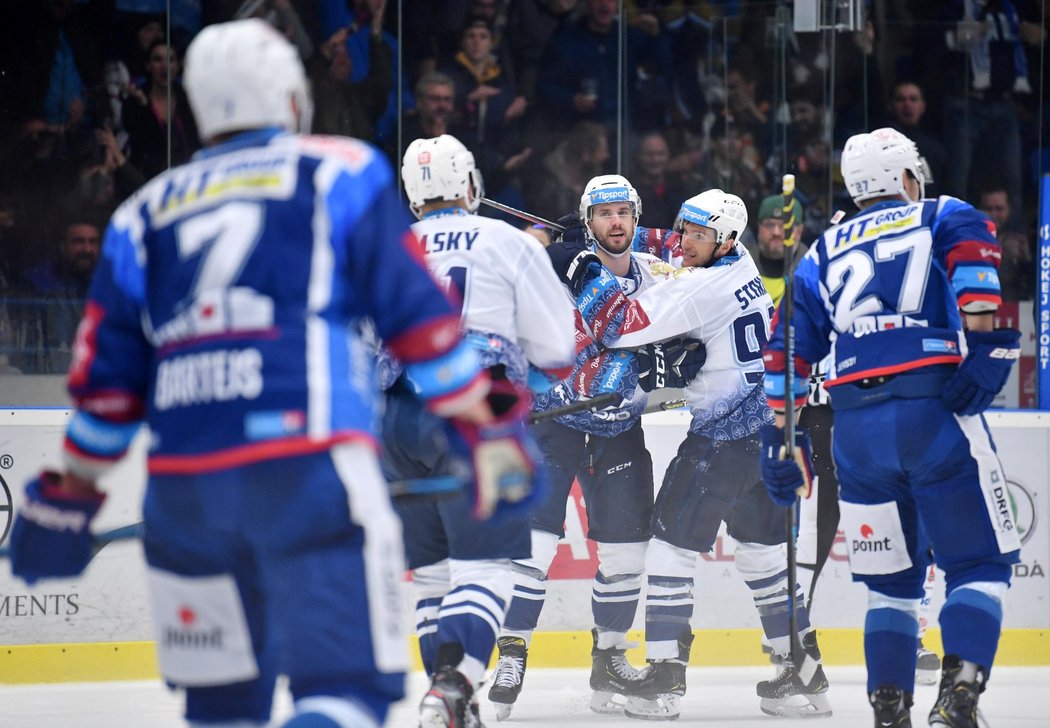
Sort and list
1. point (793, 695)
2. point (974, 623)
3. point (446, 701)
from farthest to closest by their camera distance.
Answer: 1. point (793, 695)
2. point (974, 623)
3. point (446, 701)

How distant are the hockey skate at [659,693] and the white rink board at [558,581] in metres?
0.99

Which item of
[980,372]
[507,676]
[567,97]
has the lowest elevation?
[507,676]

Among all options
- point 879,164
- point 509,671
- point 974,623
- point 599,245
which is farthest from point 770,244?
point 974,623

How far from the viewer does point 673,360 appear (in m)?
5.34

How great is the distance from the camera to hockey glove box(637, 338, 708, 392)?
17.5 ft

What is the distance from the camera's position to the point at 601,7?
333 inches

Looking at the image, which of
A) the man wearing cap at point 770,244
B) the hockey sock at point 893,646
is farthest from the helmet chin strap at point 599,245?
the man wearing cap at point 770,244

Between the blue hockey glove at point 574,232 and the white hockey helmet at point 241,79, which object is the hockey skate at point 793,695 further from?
the white hockey helmet at point 241,79

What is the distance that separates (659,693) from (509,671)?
48cm

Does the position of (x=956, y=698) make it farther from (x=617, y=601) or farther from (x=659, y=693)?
(x=617, y=601)

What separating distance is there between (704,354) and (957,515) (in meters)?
1.55

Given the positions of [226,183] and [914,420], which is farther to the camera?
[914,420]

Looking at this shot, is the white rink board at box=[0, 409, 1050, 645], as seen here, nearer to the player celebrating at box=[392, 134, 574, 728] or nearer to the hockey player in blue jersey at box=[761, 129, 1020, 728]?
the player celebrating at box=[392, 134, 574, 728]

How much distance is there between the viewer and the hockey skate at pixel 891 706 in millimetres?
3992
